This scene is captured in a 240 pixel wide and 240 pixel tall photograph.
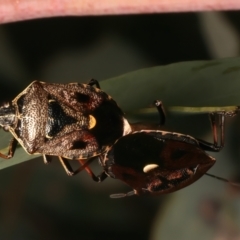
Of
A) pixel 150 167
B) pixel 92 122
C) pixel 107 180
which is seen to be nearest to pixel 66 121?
pixel 92 122

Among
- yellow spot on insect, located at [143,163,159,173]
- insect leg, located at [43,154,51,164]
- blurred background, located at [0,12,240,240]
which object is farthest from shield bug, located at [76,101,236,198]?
blurred background, located at [0,12,240,240]

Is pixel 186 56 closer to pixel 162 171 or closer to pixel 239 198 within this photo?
pixel 239 198

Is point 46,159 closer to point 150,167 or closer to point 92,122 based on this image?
point 92,122

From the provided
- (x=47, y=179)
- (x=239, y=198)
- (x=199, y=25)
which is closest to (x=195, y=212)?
(x=239, y=198)

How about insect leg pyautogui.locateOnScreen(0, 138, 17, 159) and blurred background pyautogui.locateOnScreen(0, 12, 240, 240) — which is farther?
blurred background pyautogui.locateOnScreen(0, 12, 240, 240)

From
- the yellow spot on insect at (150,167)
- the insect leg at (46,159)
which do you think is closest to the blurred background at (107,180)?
the insect leg at (46,159)

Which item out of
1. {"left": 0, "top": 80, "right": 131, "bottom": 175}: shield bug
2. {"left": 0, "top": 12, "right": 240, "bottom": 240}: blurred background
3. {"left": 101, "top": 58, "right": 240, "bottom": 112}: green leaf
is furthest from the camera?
{"left": 0, "top": 12, "right": 240, "bottom": 240}: blurred background

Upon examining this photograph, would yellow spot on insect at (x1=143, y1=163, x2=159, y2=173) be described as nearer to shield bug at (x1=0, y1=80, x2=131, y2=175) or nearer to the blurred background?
shield bug at (x1=0, y1=80, x2=131, y2=175)

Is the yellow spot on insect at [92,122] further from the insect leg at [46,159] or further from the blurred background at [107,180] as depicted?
the blurred background at [107,180]
